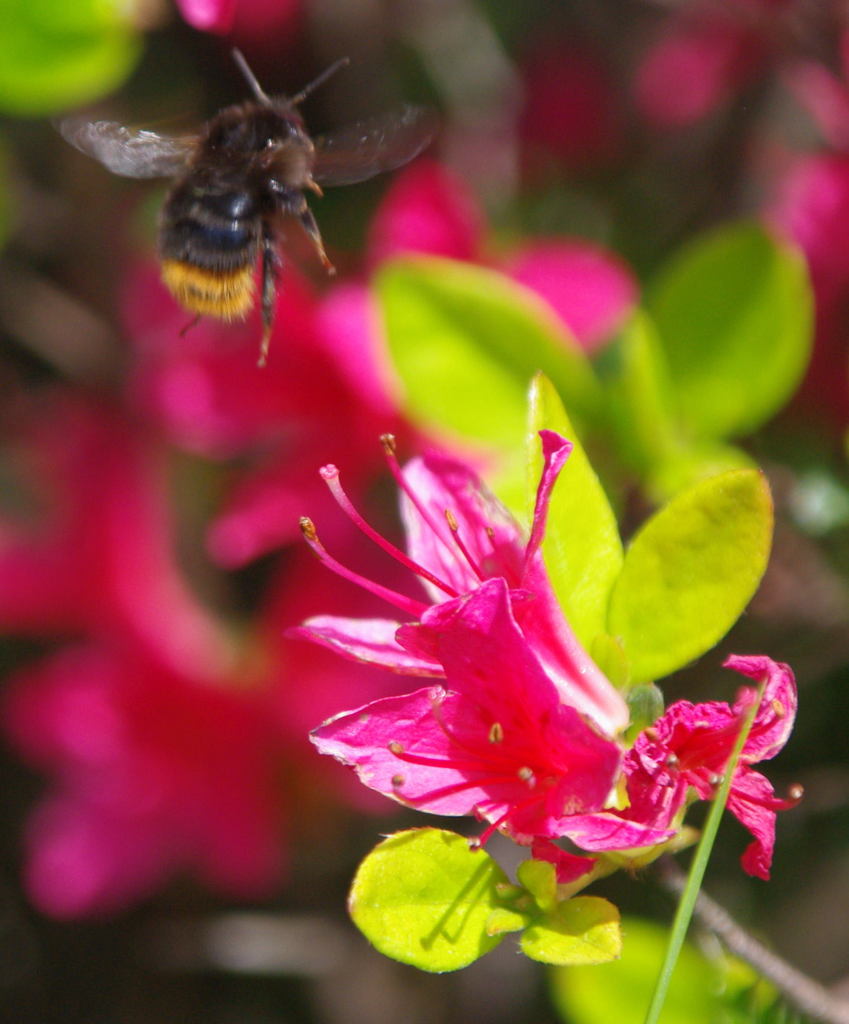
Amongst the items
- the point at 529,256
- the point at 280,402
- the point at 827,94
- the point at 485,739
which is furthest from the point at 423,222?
the point at 485,739

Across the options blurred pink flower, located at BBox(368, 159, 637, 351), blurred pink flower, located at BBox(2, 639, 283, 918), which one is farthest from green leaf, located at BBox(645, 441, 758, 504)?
blurred pink flower, located at BBox(2, 639, 283, 918)

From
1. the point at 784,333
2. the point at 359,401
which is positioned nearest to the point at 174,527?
the point at 359,401

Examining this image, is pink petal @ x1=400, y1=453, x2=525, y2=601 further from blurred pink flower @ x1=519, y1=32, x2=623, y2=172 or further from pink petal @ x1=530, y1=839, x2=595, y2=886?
blurred pink flower @ x1=519, y1=32, x2=623, y2=172

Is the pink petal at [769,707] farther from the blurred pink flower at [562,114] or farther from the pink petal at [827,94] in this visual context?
the blurred pink flower at [562,114]

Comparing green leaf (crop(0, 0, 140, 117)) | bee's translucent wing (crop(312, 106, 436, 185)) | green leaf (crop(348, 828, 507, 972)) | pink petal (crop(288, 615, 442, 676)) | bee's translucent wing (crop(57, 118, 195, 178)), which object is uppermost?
green leaf (crop(0, 0, 140, 117))

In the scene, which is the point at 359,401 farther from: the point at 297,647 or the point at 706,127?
the point at 706,127

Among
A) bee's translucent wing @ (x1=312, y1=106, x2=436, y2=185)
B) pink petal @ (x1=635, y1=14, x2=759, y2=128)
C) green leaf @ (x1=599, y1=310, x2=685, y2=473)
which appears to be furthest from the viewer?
pink petal @ (x1=635, y1=14, x2=759, y2=128)

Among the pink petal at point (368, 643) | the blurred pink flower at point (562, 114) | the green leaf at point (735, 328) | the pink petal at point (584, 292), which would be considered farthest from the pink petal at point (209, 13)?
the blurred pink flower at point (562, 114)
